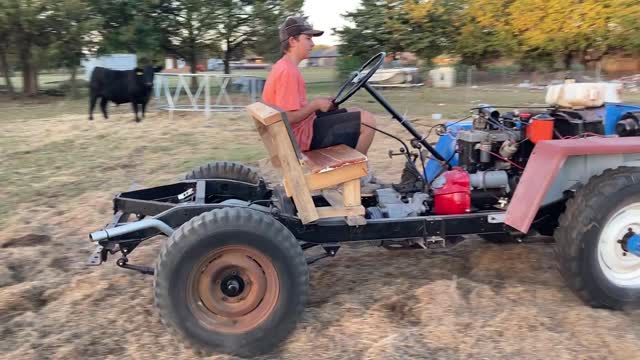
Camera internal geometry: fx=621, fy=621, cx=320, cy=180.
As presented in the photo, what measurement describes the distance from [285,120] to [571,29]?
83.4ft

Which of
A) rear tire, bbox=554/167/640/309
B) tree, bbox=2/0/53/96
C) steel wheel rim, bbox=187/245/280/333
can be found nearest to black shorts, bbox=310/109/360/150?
steel wheel rim, bbox=187/245/280/333

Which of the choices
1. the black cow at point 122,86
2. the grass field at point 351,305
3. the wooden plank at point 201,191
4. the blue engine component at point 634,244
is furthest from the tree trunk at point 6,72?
the blue engine component at point 634,244

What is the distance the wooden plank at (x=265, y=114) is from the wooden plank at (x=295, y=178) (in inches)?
3.0

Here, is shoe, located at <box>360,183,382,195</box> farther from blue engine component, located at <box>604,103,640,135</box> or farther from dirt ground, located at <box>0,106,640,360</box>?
blue engine component, located at <box>604,103,640,135</box>

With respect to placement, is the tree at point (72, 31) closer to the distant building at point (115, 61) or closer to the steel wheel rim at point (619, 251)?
the distant building at point (115, 61)

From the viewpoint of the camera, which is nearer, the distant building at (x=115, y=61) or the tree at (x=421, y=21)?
the distant building at (x=115, y=61)

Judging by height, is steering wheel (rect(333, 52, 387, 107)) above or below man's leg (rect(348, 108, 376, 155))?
above

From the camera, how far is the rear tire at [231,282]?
10.4ft

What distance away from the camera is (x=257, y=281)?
330 centimetres

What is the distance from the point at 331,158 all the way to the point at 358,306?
0.89m

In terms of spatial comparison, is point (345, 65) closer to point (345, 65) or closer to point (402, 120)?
point (345, 65)

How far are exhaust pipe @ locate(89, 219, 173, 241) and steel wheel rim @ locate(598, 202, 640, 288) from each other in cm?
245

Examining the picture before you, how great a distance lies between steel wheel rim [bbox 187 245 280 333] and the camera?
3.27 m

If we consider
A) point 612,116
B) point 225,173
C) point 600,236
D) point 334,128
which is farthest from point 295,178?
point 612,116
